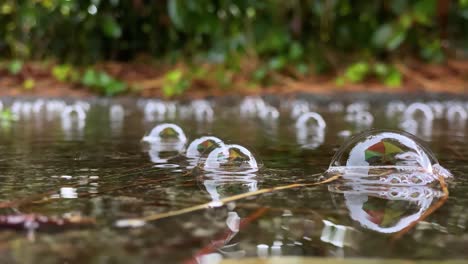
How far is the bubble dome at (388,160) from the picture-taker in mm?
1013

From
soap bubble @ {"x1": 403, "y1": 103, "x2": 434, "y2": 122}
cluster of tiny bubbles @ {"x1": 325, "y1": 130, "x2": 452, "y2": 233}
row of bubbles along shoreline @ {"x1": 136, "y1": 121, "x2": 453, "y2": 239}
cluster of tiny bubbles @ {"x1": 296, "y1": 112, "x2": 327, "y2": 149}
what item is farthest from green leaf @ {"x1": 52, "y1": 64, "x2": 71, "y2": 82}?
cluster of tiny bubbles @ {"x1": 325, "y1": 130, "x2": 452, "y2": 233}

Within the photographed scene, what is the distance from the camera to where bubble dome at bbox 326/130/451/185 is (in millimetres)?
1013

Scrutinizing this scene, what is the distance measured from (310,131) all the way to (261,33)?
2.85 m

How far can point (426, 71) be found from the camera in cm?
500

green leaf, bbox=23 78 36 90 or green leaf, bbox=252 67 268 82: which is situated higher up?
green leaf, bbox=252 67 268 82

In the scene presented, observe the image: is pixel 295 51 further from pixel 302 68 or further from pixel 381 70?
pixel 381 70

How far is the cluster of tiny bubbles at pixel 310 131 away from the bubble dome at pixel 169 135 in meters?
0.34

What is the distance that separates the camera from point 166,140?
5.79 ft

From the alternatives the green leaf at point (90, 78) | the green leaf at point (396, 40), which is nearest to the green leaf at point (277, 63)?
the green leaf at point (396, 40)

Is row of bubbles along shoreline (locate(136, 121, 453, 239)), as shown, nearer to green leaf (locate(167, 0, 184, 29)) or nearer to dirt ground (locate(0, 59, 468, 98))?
green leaf (locate(167, 0, 184, 29))

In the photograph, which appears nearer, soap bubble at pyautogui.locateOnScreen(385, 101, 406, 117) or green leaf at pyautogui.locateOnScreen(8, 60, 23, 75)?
soap bubble at pyautogui.locateOnScreen(385, 101, 406, 117)

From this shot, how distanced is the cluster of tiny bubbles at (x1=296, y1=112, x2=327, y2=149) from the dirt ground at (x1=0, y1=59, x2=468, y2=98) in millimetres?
1875

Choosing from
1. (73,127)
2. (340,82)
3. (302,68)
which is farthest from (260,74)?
(73,127)

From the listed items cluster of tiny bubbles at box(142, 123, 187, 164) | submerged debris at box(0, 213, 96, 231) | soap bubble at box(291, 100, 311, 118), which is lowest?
submerged debris at box(0, 213, 96, 231)
